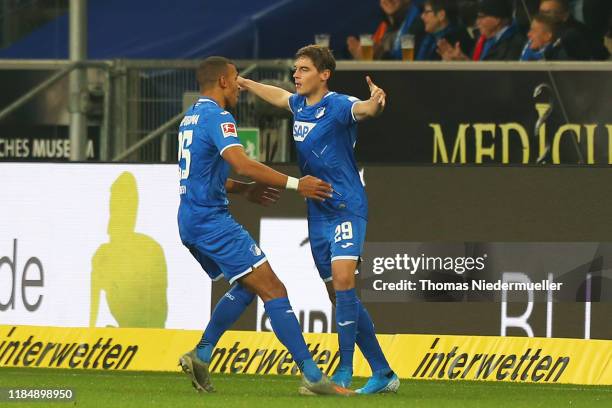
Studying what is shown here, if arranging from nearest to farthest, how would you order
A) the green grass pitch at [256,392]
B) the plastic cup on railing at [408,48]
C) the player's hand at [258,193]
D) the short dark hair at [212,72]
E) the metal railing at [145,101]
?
the green grass pitch at [256,392] < the short dark hair at [212,72] < the player's hand at [258,193] < the metal railing at [145,101] < the plastic cup on railing at [408,48]

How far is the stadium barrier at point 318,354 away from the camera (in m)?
13.4

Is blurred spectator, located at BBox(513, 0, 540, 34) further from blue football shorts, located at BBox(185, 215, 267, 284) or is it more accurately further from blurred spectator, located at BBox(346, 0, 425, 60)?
blue football shorts, located at BBox(185, 215, 267, 284)

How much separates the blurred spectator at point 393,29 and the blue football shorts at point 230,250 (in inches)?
261

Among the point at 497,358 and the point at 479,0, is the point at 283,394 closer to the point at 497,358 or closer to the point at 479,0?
the point at 497,358

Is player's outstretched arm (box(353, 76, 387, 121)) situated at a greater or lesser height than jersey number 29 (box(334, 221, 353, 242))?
greater

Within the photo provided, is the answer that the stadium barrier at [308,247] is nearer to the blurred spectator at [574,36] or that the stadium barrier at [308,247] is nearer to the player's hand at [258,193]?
the player's hand at [258,193]

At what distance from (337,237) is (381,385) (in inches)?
39.9

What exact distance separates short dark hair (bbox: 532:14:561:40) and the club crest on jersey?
6.22m

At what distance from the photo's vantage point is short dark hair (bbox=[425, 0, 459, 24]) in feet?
58.2

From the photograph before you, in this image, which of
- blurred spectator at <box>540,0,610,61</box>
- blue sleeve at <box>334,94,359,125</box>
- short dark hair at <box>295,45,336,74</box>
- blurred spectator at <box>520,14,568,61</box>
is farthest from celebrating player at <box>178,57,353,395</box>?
blurred spectator at <box>540,0,610,61</box>

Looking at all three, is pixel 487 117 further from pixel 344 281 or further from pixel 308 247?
pixel 344 281

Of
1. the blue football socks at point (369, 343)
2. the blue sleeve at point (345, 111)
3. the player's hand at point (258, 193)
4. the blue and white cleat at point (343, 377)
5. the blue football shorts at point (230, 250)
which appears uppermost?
the blue sleeve at point (345, 111)

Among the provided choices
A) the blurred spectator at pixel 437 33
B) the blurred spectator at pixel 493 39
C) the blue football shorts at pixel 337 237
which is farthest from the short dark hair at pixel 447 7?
the blue football shorts at pixel 337 237

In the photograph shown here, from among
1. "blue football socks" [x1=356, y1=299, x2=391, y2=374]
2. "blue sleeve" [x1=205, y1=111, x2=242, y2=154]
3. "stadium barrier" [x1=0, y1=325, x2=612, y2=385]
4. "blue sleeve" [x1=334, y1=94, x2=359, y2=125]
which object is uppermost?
"blue sleeve" [x1=334, y1=94, x2=359, y2=125]
